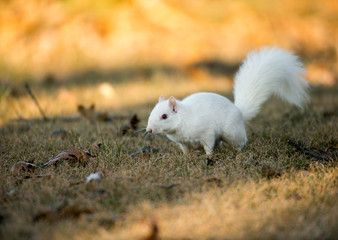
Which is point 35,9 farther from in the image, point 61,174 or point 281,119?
point 61,174

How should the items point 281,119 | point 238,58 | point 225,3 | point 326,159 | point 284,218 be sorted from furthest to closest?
1. point 225,3
2. point 238,58
3. point 281,119
4. point 326,159
5. point 284,218

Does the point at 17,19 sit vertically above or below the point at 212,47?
below

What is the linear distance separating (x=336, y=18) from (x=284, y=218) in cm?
1033

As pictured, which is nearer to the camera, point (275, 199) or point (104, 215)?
point (104, 215)

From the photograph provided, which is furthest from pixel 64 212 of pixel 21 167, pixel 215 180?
pixel 215 180

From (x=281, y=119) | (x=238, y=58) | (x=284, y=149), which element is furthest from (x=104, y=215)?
(x=238, y=58)

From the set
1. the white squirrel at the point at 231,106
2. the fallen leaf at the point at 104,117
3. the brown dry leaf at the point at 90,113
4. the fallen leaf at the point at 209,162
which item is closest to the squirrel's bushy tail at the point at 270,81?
the white squirrel at the point at 231,106

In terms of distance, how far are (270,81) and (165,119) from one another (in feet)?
3.83

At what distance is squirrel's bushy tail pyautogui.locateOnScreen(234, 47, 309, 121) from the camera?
3330 mm

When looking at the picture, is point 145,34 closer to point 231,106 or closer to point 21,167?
point 231,106

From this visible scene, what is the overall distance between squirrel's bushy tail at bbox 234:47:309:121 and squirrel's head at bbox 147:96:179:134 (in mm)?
815

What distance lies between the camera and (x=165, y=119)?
2.88 m

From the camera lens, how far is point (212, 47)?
8.76 m

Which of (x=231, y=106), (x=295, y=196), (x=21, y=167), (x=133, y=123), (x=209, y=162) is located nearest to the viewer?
(x=295, y=196)
